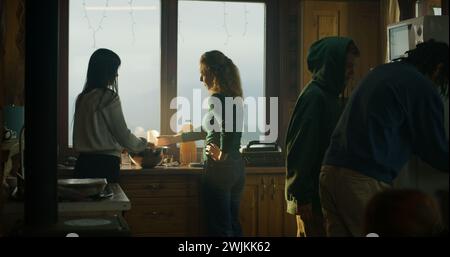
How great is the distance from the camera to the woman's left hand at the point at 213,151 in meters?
2.02

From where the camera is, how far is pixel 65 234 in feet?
3.43

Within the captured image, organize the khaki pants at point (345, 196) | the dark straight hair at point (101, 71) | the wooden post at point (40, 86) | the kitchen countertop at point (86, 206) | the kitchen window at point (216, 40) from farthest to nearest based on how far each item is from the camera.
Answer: the kitchen window at point (216, 40)
the dark straight hair at point (101, 71)
the kitchen countertop at point (86, 206)
the khaki pants at point (345, 196)
the wooden post at point (40, 86)

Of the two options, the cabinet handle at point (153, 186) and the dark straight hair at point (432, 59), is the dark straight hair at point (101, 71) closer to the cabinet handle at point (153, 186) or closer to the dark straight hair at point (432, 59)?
the cabinet handle at point (153, 186)

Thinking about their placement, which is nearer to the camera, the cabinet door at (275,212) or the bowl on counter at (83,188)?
the bowl on counter at (83,188)

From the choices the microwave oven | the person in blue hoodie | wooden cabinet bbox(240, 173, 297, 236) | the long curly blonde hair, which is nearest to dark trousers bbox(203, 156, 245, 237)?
the long curly blonde hair

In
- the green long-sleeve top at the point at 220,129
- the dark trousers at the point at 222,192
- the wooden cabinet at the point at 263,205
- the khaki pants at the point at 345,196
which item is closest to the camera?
the khaki pants at the point at 345,196

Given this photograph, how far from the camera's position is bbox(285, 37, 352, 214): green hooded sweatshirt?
139cm

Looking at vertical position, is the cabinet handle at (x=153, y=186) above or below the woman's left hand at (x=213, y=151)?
below

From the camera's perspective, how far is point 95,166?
183 centimetres

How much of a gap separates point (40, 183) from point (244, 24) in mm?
1821

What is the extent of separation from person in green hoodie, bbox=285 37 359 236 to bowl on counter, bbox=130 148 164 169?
109cm

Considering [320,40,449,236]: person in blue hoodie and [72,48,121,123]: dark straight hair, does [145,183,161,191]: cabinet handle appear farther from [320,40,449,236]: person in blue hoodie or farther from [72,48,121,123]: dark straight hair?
[320,40,449,236]: person in blue hoodie

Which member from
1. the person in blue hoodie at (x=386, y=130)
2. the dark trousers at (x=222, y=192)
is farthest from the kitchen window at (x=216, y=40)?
the person in blue hoodie at (x=386, y=130)
